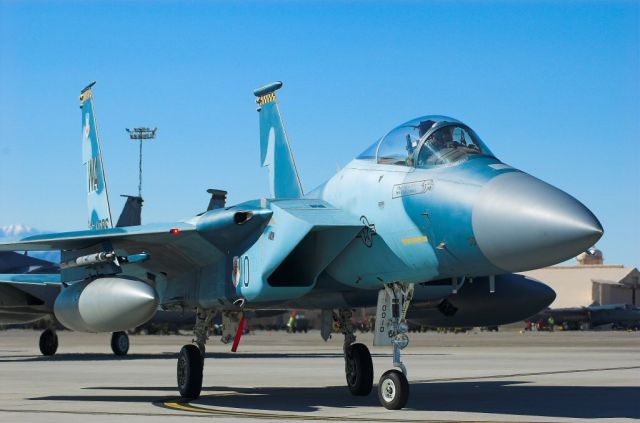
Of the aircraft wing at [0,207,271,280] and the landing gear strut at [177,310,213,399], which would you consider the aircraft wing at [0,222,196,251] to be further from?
the landing gear strut at [177,310,213,399]

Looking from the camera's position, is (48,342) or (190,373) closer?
(190,373)

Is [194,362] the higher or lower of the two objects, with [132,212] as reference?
lower

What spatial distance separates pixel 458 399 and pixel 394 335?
2473 mm

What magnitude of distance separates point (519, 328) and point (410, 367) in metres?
68.2

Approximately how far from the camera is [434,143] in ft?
37.7

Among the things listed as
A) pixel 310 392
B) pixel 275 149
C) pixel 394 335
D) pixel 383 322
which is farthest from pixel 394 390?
pixel 275 149

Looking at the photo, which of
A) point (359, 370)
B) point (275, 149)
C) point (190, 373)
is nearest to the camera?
point (190, 373)

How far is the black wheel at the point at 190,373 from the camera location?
46.5 ft

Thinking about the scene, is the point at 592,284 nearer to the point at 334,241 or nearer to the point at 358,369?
the point at 358,369

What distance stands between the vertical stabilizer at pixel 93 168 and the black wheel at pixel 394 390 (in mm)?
8065

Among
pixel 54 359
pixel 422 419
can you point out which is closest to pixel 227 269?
pixel 422 419

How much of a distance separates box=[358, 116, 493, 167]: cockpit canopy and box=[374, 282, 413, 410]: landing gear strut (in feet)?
5.44

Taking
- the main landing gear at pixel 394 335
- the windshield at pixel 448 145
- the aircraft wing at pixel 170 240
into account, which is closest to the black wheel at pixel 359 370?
the main landing gear at pixel 394 335

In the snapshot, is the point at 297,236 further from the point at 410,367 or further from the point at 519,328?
the point at 519,328
